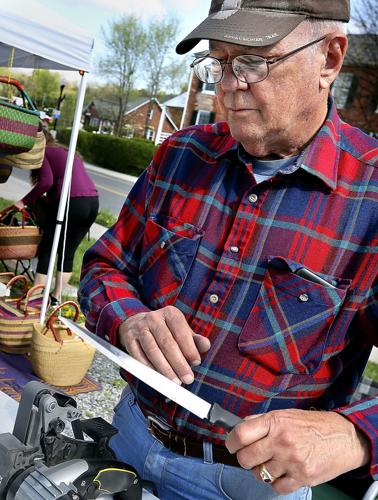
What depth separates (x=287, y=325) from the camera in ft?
4.01

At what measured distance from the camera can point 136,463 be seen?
1468 millimetres

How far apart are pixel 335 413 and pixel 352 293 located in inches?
11.4

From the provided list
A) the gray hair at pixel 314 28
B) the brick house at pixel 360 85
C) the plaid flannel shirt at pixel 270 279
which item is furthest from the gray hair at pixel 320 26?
the brick house at pixel 360 85

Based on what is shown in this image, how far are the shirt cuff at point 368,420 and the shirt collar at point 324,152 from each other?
0.50 meters

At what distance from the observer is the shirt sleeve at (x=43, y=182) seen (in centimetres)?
520

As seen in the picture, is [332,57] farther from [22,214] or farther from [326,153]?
[22,214]

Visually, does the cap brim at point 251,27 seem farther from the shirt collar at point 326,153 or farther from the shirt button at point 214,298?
the shirt button at point 214,298

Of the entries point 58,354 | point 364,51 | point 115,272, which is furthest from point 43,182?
point 364,51

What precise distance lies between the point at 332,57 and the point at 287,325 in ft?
2.11

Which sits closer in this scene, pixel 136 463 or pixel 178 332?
pixel 178 332

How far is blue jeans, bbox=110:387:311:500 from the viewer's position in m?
1.30

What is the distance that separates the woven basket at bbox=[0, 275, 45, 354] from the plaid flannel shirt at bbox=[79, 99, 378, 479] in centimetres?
317

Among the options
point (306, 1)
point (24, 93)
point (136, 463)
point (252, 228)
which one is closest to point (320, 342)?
point (252, 228)

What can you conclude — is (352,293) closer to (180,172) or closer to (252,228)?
(252,228)
